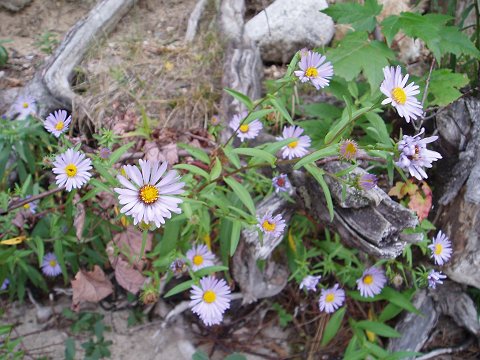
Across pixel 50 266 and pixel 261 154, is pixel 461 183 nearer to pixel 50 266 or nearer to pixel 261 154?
pixel 261 154

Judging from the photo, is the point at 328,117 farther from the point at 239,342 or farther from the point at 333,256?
the point at 239,342

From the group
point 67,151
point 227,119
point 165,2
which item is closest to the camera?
point 67,151

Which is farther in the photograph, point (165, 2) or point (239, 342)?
point (165, 2)

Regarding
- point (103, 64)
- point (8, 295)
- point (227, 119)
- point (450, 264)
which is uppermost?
point (103, 64)

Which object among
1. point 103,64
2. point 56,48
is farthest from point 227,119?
point 56,48

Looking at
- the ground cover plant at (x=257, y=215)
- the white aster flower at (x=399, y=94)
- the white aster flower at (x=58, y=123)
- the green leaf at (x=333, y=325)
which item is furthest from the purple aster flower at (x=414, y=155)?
the green leaf at (x=333, y=325)

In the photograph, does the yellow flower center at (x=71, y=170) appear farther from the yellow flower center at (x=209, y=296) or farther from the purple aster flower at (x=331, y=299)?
the purple aster flower at (x=331, y=299)
